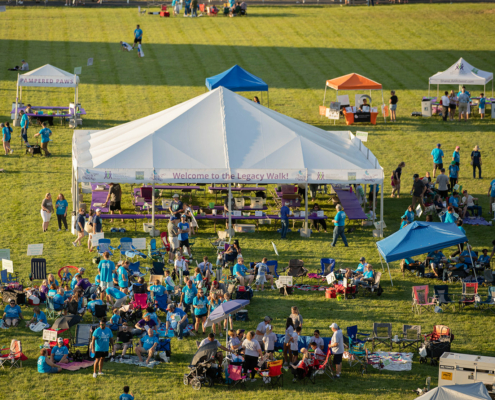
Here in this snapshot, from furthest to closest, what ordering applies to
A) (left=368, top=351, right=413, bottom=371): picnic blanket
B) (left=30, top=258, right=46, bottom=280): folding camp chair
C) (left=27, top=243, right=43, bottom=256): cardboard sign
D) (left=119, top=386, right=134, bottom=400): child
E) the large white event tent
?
the large white event tent < (left=27, top=243, right=43, bottom=256): cardboard sign < (left=30, top=258, right=46, bottom=280): folding camp chair < (left=368, top=351, right=413, bottom=371): picnic blanket < (left=119, top=386, right=134, bottom=400): child

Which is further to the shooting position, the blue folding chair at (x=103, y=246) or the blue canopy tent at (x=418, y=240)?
the blue folding chair at (x=103, y=246)

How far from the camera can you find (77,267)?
22.7m

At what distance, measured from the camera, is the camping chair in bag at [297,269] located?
2256cm

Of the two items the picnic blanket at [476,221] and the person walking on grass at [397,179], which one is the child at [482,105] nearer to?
the person walking on grass at [397,179]

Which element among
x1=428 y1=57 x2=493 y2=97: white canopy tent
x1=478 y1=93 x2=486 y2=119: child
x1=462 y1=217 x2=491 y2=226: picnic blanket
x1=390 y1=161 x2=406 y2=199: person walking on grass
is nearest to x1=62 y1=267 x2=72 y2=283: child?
x1=390 y1=161 x2=406 y2=199: person walking on grass

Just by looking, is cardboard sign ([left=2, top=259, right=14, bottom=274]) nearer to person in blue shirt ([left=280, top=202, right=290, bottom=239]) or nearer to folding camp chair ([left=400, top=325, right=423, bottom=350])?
person in blue shirt ([left=280, top=202, right=290, bottom=239])

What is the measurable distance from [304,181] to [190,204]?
527 cm

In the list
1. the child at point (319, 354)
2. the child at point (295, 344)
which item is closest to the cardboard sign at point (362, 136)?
the child at point (295, 344)

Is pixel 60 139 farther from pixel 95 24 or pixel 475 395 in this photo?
pixel 475 395

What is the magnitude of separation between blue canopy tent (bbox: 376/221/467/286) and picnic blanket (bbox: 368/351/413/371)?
3.58 meters

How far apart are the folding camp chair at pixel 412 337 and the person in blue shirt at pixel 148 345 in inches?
249

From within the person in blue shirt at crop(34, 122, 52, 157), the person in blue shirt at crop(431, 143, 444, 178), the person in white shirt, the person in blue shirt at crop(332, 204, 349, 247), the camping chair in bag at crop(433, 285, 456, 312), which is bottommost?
the camping chair in bag at crop(433, 285, 456, 312)

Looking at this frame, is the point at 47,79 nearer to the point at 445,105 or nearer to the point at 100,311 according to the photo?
the point at 100,311

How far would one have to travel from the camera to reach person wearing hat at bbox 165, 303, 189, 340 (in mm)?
19094
